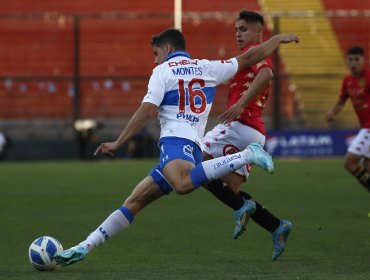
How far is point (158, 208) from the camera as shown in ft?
43.5

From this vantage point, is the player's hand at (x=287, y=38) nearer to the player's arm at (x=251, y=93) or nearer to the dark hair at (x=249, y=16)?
the player's arm at (x=251, y=93)

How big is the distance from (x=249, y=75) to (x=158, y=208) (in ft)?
15.2

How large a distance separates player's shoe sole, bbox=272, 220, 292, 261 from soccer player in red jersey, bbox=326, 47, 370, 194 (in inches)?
196

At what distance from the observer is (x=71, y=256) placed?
7.50 meters

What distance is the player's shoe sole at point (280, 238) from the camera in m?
8.24

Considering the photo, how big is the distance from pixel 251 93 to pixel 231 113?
0.92 feet

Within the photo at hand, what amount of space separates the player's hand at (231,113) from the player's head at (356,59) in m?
5.40

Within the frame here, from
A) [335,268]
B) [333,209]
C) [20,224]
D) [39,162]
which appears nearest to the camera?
[335,268]

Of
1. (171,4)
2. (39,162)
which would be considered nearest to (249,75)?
(39,162)

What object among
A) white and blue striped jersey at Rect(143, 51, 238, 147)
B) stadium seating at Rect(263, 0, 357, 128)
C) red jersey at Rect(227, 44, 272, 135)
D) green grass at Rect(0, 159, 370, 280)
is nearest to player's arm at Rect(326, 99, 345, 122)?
green grass at Rect(0, 159, 370, 280)

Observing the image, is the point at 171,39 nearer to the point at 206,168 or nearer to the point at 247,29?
the point at 206,168

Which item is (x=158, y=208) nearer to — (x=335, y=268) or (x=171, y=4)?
(x=335, y=268)

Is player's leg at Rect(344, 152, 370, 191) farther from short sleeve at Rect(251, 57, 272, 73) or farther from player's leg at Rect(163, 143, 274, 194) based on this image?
player's leg at Rect(163, 143, 274, 194)

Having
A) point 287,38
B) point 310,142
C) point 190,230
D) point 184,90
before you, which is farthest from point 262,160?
point 310,142
